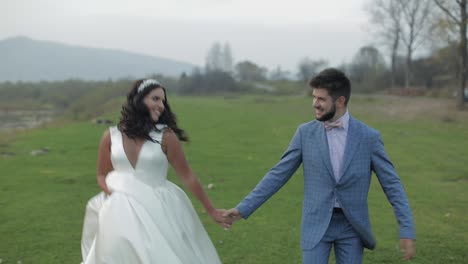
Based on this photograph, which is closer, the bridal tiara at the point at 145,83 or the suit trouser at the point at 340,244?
the suit trouser at the point at 340,244

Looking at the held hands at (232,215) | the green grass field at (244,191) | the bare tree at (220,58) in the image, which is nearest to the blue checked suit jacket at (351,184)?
the held hands at (232,215)

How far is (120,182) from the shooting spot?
14.5ft

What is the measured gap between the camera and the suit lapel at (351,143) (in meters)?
3.80

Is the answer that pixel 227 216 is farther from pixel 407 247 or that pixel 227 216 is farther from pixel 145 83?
pixel 407 247

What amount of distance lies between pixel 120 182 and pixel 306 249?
5.20 feet

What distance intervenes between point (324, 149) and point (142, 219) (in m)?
1.50

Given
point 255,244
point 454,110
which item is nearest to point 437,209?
point 255,244

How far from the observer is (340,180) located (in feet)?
→ 12.4

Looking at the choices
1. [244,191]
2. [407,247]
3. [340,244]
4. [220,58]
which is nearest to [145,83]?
[340,244]

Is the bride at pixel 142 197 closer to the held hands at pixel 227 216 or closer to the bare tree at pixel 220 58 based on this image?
the held hands at pixel 227 216

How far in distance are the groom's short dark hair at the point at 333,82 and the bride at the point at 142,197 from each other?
1314mm

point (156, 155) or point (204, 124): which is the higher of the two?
point (156, 155)

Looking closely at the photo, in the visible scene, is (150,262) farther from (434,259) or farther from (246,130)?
(246,130)

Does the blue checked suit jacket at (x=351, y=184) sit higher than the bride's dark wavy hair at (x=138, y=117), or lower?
lower
